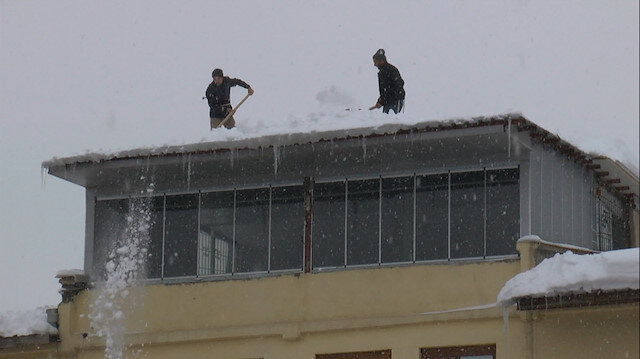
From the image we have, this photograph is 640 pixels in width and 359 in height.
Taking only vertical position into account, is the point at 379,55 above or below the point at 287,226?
above

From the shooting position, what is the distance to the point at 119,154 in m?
26.0

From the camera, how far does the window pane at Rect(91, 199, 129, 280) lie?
2697cm

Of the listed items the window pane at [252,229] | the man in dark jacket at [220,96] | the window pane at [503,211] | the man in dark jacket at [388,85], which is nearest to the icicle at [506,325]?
the window pane at [503,211]

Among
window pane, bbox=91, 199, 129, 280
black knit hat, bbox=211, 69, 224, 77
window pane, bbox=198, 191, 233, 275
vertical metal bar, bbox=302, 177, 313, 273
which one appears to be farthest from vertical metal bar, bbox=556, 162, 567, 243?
window pane, bbox=91, 199, 129, 280

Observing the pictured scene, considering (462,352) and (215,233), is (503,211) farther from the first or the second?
(215,233)

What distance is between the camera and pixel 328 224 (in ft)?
84.4

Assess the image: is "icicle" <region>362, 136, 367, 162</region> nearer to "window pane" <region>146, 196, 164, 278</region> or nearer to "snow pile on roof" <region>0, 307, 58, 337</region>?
"window pane" <region>146, 196, 164, 278</region>

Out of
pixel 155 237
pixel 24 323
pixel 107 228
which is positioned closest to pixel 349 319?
pixel 155 237

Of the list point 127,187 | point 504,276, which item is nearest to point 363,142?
point 504,276

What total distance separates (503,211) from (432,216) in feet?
3.65

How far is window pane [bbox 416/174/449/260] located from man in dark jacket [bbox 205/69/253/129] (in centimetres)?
434

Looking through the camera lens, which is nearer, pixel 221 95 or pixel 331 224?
pixel 331 224

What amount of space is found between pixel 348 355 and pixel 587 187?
5.21 meters

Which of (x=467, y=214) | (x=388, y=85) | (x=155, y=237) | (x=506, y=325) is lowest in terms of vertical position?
(x=506, y=325)
